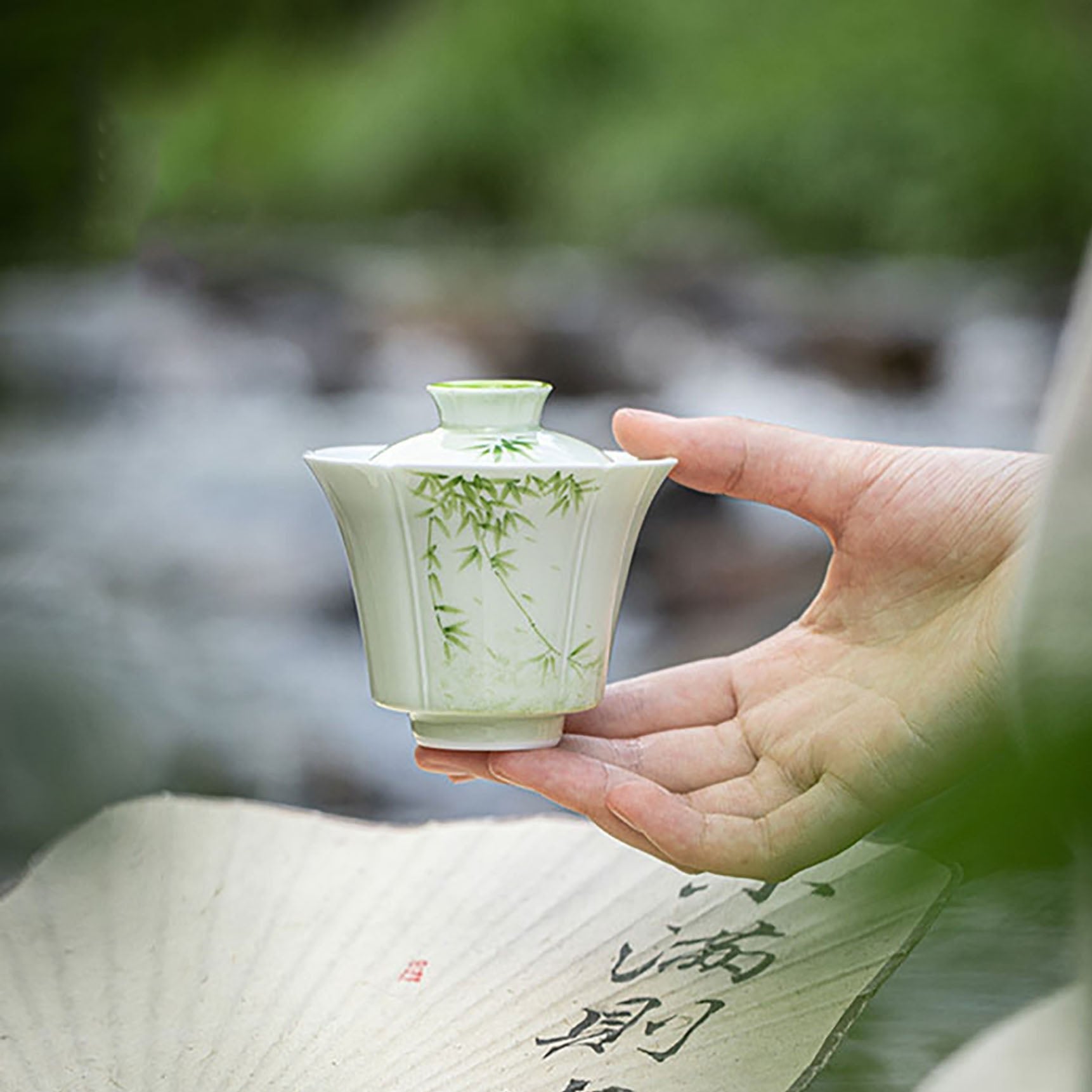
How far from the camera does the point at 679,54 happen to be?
20.7 feet

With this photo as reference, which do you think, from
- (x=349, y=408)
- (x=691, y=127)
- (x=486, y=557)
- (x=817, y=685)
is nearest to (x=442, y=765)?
(x=486, y=557)

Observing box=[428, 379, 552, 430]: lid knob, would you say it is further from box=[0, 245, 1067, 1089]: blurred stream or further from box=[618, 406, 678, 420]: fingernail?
box=[0, 245, 1067, 1089]: blurred stream

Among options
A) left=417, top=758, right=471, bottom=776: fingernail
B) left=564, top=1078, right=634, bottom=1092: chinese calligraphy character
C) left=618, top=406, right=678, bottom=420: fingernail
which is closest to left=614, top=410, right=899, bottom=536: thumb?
left=618, top=406, right=678, bottom=420: fingernail

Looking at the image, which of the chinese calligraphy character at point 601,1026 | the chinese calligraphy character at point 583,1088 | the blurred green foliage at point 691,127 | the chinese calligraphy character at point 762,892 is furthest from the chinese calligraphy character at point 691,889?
the blurred green foliage at point 691,127

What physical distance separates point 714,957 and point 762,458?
325 millimetres

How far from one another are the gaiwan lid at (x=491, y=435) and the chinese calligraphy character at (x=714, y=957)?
309 millimetres

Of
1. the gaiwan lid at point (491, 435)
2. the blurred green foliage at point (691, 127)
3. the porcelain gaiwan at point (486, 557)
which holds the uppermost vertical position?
the blurred green foliage at point (691, 127)

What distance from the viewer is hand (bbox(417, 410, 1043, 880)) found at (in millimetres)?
882

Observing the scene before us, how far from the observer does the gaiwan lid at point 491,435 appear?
86 cm

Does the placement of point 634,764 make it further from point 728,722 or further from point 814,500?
point 814,500

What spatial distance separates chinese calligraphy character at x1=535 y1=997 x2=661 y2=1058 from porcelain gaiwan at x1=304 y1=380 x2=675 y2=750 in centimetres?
16

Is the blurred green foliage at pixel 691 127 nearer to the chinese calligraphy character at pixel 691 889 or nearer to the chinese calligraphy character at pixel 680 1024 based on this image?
the chinese calligraphy character at pixel 691 889

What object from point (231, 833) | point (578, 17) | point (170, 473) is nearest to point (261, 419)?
point (170, 473)

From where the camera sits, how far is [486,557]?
2.82ft
